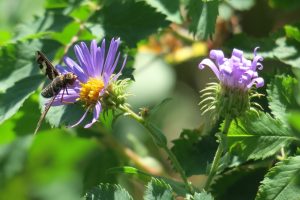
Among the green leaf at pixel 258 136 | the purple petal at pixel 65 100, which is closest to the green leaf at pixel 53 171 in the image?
the purple petal at pixel 65 100

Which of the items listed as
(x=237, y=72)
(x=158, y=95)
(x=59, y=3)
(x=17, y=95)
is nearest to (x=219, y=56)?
(x=237, y=72)

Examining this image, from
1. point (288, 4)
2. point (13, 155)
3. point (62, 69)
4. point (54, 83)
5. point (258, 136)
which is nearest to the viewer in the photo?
point (258, 136)

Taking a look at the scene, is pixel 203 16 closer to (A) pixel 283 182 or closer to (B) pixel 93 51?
(B) pixel 93 51

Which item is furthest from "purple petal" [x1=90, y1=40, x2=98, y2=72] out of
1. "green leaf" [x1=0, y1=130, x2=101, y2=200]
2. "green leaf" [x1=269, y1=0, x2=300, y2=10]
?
"green leaf" [x1=0, y1=130, x2=101, y2=200]

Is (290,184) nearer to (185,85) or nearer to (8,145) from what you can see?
(8,145)

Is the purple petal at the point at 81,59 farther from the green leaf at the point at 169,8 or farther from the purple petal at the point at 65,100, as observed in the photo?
the green leaf at the point at 169,8

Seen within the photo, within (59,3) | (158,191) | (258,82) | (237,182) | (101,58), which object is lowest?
(237,182)
